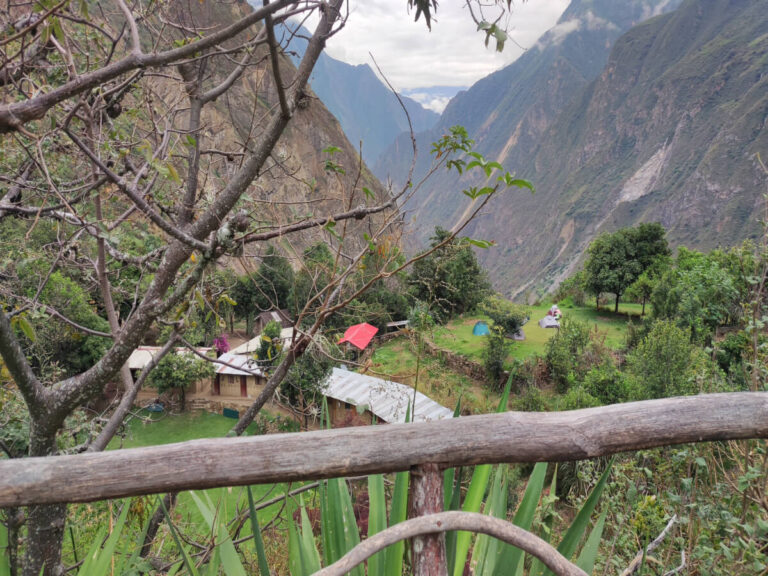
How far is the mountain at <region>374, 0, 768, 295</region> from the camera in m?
64.0

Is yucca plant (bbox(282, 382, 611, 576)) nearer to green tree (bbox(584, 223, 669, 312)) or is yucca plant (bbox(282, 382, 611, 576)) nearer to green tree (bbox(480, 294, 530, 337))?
green tree (bbox(480, 294, 530, 337))

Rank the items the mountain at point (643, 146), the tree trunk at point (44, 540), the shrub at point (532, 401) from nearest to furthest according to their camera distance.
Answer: the tree trunk at point (44, 540) → the shrub at point (532, 401) → the mountain at point (643, 146)

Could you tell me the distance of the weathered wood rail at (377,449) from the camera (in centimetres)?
65

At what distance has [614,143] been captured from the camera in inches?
3984

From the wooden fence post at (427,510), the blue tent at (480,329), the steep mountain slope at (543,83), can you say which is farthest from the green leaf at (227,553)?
the steep mountain slope at (543,83)

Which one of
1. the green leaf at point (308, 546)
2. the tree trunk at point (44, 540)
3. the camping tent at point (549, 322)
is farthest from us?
the camping tent at point (549, 322)

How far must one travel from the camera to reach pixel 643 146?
307 ft

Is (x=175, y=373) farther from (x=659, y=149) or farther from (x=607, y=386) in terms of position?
(x=659, y=149)

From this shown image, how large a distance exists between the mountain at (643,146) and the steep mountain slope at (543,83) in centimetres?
74

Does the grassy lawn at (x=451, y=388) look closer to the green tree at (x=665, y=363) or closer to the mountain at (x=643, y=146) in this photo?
the green tree at (x=665, y=363)

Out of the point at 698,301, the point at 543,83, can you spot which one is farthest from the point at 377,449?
the point at 543,83

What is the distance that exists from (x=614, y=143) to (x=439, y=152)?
116829 millimetres

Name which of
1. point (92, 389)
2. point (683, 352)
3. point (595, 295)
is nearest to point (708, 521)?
point (92, 389)

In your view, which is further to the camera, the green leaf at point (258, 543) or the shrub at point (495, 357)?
the shrub at point (495, 357)
